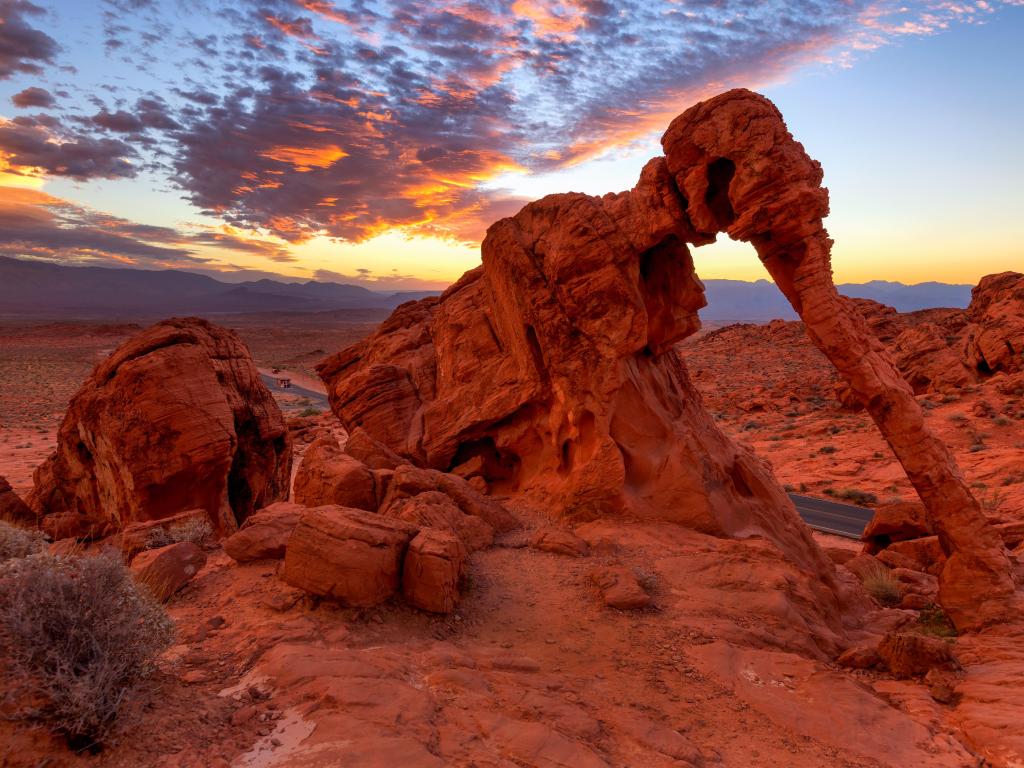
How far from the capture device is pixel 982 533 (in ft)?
33.1

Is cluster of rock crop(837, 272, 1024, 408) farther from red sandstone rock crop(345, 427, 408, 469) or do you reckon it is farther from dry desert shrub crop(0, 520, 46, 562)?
dry desert shrub crop(0, 520, 46, 562)

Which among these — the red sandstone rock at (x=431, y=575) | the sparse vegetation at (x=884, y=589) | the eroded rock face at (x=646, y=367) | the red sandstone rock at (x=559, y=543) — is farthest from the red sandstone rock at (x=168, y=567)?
the sparse vegetation at (x=884, y=589)

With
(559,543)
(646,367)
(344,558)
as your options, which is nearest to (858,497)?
(646,367)

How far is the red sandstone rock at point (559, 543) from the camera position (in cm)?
1045

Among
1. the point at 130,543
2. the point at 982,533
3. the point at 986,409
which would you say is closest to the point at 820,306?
the point at 982,533

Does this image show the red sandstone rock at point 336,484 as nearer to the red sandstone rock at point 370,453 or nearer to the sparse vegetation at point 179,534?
the red sandstone rock at point 370,453

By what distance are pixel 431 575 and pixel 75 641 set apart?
388cm

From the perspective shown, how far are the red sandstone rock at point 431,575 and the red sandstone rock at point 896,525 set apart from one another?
13.7 meters

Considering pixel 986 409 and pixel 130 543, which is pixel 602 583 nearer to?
pixel 130 543

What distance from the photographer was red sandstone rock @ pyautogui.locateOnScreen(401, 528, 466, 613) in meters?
7.81

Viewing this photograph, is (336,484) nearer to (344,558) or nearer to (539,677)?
(344,558)

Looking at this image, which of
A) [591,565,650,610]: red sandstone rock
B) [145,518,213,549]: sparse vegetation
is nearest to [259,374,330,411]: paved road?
[145,518,213,549]: sparse vegetation

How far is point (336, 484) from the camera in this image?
424 inches

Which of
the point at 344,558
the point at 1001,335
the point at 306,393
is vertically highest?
the point at 1001,335
